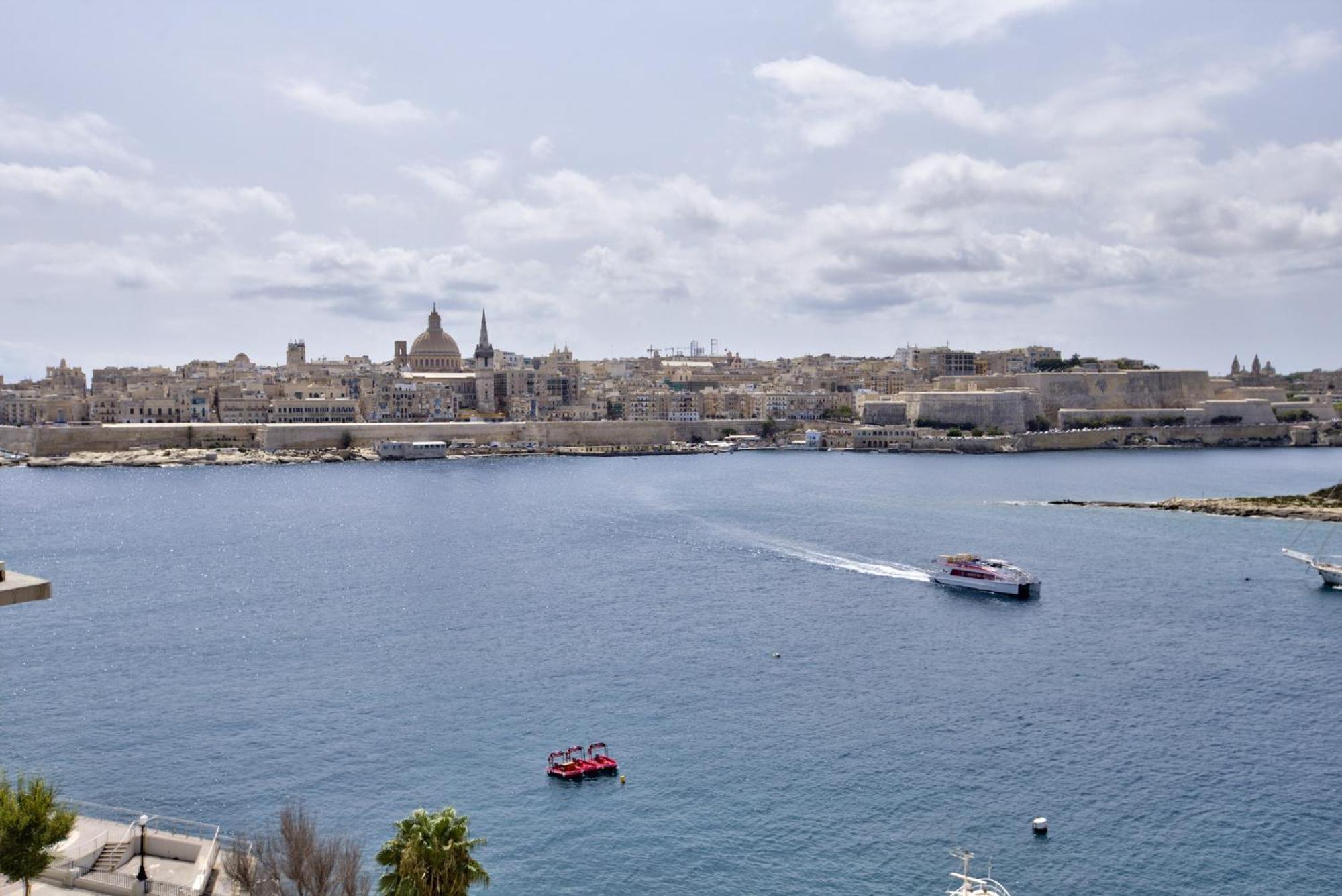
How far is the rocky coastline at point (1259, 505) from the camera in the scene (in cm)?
4200

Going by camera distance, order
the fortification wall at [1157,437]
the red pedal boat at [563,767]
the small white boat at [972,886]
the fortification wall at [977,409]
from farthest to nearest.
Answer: the fortification wall at [977,409], the fortification wall at [1157,437], the red pedal boat at [563,767], the small white boat at [972,886]

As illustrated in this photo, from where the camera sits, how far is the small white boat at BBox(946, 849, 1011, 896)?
1155cm

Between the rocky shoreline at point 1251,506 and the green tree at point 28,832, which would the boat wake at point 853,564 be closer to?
the rocky shoreline at point 1251,506

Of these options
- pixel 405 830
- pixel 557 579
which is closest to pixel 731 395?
pixel 557 579

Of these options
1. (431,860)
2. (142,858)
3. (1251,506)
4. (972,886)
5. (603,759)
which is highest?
(431,860)

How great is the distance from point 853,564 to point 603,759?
1746cm

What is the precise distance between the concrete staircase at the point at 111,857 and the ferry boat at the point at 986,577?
21119 millimetres

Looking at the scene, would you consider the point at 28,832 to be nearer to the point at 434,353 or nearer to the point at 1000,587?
the point at 1000,587

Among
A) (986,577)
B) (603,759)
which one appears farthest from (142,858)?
(986,577)

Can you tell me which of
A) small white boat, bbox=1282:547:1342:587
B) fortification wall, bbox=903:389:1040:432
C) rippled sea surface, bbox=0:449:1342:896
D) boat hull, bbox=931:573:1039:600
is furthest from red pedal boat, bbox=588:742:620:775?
fortification wall, bbox=903:389:1040:432

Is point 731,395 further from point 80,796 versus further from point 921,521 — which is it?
point 80,796

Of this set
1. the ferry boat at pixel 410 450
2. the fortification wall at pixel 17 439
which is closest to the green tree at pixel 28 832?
the ferry boat at pixel 410 450

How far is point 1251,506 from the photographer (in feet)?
145

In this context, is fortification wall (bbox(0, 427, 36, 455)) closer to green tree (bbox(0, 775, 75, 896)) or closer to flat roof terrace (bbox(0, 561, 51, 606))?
flat roof terrace (bbox(0, 561, 51, 606))
